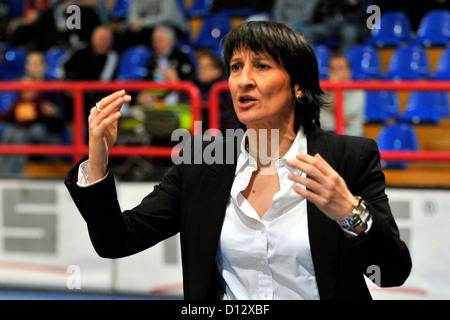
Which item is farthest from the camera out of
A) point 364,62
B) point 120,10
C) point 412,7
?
point 120,10

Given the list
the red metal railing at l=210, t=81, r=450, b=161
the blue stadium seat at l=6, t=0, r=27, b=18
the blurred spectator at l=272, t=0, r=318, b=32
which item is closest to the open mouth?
the red metal railing at l=210, t=81, r=450, b=161

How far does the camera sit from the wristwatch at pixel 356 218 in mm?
1703

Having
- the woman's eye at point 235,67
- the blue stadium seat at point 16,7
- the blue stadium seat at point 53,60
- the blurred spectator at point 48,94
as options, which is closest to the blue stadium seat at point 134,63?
the blue stadium seat at point 53,60

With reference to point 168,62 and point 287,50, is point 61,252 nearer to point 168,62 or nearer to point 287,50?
point 168,62

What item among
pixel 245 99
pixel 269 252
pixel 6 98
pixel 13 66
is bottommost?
pixel 269 252

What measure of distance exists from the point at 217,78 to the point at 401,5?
289cm

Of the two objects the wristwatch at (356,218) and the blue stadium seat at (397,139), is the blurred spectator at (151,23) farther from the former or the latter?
the wristwatch at (356,218)

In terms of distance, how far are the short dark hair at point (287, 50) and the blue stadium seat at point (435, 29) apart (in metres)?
5.79

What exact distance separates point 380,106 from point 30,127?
361 centimetres

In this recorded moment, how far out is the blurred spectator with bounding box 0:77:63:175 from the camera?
20.4 feet

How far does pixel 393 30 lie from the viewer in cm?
771

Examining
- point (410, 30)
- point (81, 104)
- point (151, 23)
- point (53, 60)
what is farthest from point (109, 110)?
point (53, 60)
